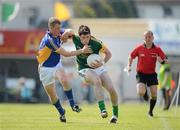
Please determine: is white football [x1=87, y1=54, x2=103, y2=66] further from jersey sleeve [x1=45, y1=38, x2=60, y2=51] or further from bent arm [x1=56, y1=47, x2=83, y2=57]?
jersey sleeve [x1=45, y1=38, x2=60, y2=51]

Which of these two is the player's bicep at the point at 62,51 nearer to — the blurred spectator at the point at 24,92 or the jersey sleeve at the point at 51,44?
the jersey sleeve at the point at 51,44

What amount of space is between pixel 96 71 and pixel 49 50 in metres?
1.15

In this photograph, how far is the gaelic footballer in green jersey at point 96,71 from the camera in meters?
17.4

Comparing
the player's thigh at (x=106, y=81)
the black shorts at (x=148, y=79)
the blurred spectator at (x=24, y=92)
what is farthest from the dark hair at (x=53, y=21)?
the blurred spectator at (x=24, y=92)

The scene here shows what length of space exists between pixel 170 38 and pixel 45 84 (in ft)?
87.3

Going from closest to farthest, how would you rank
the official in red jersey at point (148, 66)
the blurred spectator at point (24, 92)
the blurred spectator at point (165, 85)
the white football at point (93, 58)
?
Answer: the white football at point (93, 58)
the official in red jersey at point (148, 66)
the blurred spectator at point (165, 85)
the blurred spectator at point (24, 92)

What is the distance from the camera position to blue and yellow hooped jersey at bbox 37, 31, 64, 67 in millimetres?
17469

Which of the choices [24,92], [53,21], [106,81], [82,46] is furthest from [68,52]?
[24,92]

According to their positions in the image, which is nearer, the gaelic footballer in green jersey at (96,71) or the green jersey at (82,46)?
the gaelic footballer in green jersey at (96,71)

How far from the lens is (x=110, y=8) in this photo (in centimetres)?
8838

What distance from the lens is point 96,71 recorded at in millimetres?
17750

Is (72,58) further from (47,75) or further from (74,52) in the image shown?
(74,52)

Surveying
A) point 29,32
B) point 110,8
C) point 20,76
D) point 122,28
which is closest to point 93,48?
point 29,32

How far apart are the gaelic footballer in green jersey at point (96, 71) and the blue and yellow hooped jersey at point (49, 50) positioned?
510mm
